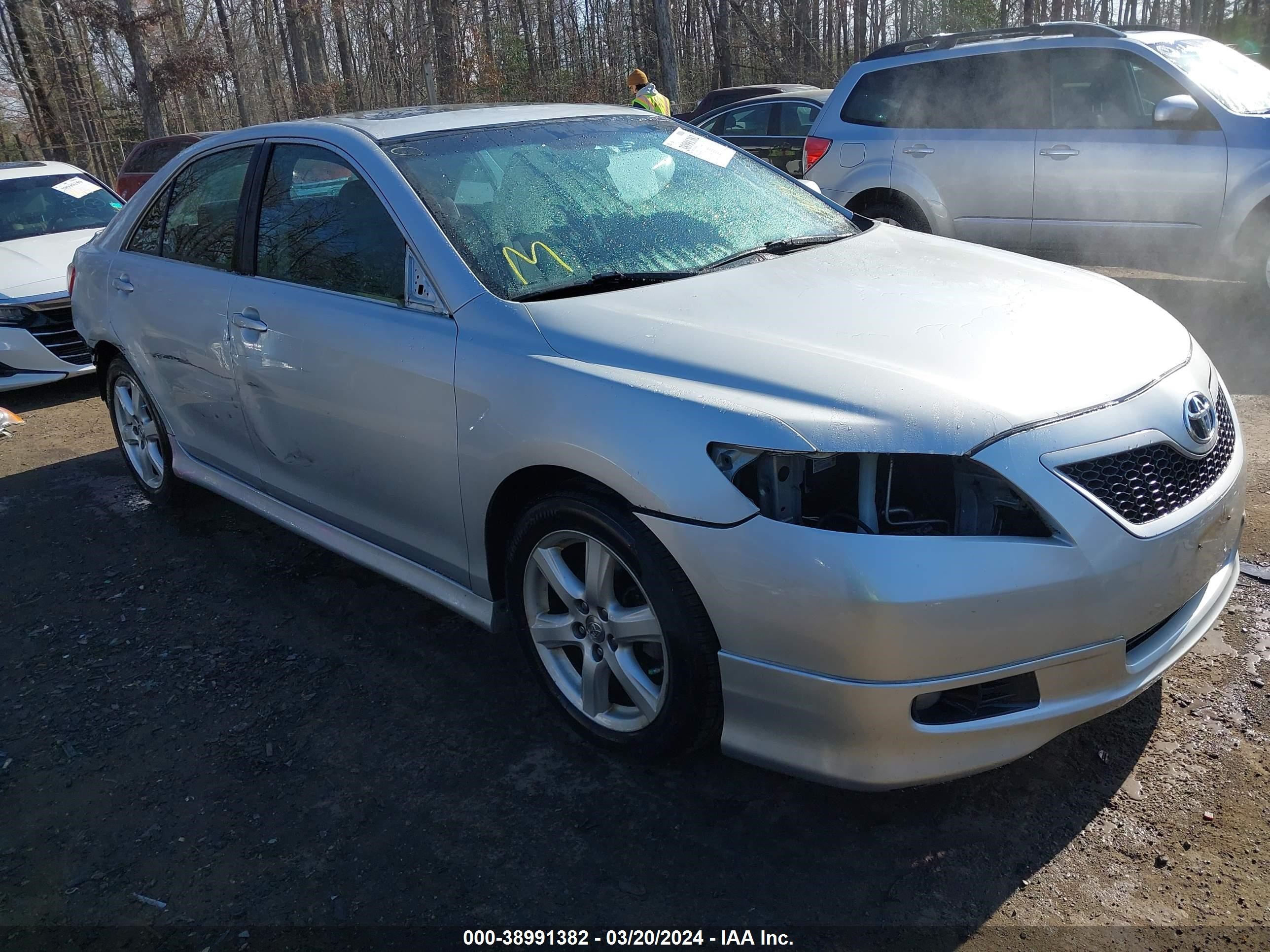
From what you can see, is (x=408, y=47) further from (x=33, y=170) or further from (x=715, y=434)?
(x=715, y=434)

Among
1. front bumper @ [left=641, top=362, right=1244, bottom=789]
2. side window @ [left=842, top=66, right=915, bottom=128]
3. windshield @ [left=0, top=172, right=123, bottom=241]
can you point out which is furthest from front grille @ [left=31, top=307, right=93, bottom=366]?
front bumper @ [left=641, top=362, right=1244, bottom=789]

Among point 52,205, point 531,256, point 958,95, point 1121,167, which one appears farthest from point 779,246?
point 52,205

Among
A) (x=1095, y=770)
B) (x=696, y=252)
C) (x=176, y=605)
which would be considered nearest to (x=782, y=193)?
(x=696, y=252)

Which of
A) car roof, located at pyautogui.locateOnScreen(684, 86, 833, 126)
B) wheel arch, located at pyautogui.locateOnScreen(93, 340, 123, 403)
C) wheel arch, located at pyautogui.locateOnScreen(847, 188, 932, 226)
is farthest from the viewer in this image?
car roof, located at pyautogui.locateOnScreen(684, 86, 833, 126)

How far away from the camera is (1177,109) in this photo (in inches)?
262

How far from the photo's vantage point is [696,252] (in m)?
3.28

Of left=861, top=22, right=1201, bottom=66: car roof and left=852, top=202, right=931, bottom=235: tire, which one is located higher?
left=861, top=22, right=1201, bottom=66: car roof

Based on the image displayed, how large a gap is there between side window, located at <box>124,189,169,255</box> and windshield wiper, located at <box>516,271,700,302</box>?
8.02ft

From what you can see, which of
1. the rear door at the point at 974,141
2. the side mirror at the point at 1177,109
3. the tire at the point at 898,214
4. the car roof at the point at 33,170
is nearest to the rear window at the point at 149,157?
the car roof at the point at 33,170

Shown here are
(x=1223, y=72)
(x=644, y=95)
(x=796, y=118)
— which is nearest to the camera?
(x=1223, y=72)

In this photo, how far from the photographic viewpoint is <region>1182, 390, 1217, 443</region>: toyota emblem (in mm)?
2533

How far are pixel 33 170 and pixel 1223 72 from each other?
9.64 meters

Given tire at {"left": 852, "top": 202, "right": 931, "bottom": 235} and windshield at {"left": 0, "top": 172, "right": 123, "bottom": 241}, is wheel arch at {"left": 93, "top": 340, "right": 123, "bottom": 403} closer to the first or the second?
windshield at {"left": 0, "top": 172, "right": 123, "bottom": 241}

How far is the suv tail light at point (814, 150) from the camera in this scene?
820cm
